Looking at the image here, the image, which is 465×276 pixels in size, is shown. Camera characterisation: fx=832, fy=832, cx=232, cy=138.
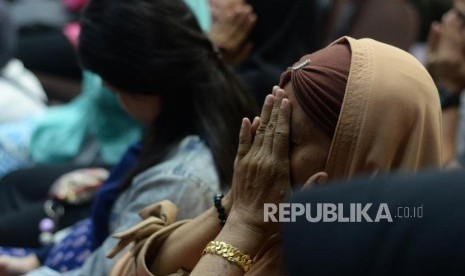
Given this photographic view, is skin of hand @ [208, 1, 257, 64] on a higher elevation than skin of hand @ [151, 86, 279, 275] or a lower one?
higher

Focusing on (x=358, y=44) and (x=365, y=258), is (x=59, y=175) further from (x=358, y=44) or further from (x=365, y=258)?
(x=365, y=258)

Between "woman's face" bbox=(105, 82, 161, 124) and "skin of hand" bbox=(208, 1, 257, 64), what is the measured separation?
0.45 m

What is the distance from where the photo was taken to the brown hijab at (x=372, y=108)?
3.38 ft

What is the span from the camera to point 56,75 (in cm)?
351

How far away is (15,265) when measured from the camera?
1801 millimetres

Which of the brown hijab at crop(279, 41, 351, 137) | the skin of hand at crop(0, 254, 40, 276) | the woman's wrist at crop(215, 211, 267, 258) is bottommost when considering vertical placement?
the skin of hand at crop(0, 254, 40, 276)

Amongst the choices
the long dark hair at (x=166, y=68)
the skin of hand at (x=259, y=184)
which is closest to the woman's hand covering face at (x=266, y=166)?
the skin of hand at (x=259, y=184)

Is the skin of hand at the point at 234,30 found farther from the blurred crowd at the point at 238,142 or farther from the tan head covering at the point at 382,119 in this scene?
the tan head covering at the point at 382,119

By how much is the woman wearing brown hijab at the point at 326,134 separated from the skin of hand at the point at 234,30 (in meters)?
0.96

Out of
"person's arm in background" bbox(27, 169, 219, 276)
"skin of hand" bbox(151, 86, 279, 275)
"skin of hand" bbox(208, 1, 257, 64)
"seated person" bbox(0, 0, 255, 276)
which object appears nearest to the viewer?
"skin of hand" bbox(151, 86, 279, 275)

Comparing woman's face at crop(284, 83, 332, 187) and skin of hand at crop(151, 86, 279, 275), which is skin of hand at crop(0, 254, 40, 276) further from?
woman's face at crop(284, 83, 332, 187)

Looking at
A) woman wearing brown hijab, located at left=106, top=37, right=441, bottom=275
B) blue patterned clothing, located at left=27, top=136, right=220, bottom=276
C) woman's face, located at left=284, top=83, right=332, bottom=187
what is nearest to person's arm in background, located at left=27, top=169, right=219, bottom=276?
blue patterned clothing, located at left=27, top=136, right=220, bottom=276

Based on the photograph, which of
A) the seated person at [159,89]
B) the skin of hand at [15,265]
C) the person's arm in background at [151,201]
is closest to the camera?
the person's arm in background at [151,201]

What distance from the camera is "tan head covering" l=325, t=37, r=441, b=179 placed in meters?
1.03
